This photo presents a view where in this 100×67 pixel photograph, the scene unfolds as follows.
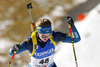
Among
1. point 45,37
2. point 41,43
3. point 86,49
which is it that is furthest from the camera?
point 86,49

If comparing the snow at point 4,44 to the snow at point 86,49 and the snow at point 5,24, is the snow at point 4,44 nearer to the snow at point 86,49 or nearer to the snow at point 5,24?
the snow at point 5,24

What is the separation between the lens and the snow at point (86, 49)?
19.1ft

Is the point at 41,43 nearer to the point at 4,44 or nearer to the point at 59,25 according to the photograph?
the point at 4,44

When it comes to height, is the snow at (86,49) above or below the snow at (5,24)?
below

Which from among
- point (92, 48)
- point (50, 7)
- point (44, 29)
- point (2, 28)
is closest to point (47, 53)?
point (44, 29)

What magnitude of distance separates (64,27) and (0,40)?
3.14 meters

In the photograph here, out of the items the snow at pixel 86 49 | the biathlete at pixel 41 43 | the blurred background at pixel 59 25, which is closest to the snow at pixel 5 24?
the blurred background at pixel 59 25

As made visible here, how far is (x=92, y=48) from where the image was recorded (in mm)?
6312

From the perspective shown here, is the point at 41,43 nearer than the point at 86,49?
Yes

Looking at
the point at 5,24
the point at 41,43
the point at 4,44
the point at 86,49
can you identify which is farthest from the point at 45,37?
the point at 5,24

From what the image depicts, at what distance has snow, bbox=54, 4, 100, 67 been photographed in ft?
19.1

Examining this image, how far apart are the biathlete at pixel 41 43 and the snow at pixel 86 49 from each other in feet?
7.49

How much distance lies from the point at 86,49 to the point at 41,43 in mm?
3273

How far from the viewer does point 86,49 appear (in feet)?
20.9
